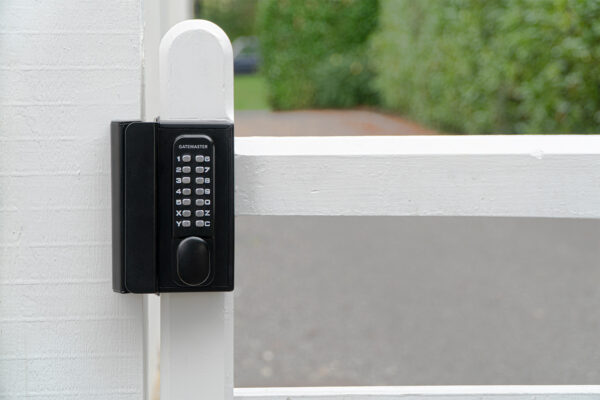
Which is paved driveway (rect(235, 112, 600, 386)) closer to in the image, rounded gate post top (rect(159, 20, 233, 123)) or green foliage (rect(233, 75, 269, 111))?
rounded gate post top (rect(159, 20, 233, 123))

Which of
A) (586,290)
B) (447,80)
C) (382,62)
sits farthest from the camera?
(382,62)

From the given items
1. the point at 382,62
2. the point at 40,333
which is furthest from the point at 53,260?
the point at 382,62

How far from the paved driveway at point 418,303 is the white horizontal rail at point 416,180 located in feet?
9.48

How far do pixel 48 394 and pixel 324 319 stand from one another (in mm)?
3664

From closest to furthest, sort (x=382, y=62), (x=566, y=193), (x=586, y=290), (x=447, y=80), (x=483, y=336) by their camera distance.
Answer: (x=566, y=193) < (x=483, y=336) < (x=586, y=290) < (x=447, y=80) < (x=382, y=62)

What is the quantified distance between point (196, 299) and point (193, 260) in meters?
0.08

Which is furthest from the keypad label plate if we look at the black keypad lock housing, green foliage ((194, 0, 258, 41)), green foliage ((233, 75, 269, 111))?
green foliage ((194, 0, 258, 41))

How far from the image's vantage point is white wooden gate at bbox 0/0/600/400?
109 centimetres

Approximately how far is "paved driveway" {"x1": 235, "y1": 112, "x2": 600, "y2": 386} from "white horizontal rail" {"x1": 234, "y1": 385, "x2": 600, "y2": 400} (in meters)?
2.73

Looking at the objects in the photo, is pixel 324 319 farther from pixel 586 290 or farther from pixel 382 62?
pixel 382 62

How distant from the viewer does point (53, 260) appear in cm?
111

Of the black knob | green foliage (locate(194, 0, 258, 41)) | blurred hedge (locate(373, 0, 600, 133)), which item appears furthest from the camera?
green foliage (locate(194, 0, 258, 41))

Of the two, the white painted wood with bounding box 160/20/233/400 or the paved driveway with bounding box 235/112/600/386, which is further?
the paved driveway with bounding box 235/112/600/386

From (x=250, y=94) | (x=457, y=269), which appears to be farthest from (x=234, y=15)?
(x=457, y=269)
